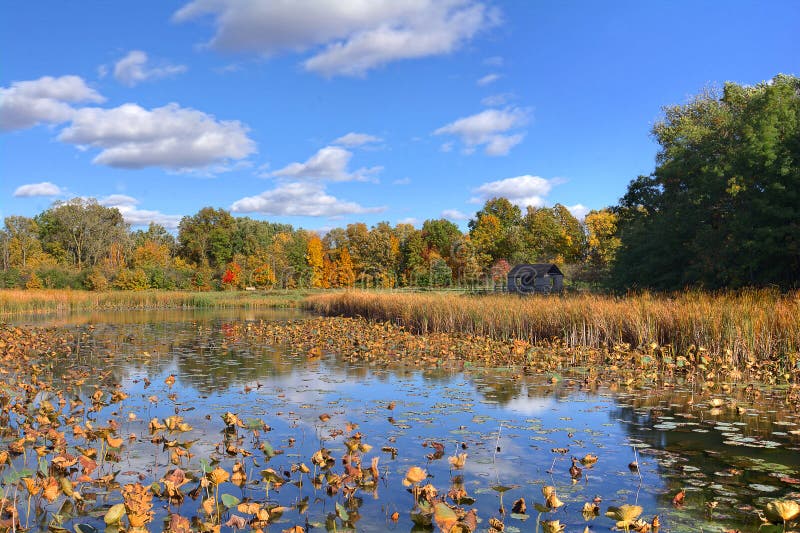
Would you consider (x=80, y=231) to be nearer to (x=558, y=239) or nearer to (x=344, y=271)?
(x=344, y=271)

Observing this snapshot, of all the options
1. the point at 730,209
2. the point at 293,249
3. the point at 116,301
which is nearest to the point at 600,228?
the point at 293,249

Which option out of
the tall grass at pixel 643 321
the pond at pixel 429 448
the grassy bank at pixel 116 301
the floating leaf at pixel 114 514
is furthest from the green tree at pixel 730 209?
the grassy bank at pixel 116 301

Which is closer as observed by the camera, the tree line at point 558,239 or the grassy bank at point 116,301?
the tree line at point 558,239

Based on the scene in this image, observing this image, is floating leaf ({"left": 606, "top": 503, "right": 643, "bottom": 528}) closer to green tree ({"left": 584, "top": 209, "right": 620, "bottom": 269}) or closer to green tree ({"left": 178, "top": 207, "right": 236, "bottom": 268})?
green tree ({"left": 584, "top": 209, "right": 620, "bottom": 269})

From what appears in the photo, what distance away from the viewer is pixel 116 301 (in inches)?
1569

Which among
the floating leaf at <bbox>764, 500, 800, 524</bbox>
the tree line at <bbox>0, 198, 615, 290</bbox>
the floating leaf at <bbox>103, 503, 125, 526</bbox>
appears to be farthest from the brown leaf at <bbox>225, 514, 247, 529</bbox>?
the tree line at <bbox>0, 198, 615, 290</bbox>

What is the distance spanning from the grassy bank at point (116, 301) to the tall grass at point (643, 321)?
24.2m

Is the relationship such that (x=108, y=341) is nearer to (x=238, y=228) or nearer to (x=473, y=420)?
(x=473, y=420)

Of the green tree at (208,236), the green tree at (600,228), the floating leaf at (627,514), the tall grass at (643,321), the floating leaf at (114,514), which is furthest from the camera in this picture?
the green tree at (208,236)

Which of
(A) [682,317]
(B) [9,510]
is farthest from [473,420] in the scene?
(A) [682,317]

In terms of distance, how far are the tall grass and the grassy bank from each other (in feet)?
79.3

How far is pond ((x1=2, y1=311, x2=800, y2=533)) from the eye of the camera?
14.7ft

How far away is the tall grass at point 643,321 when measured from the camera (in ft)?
36.4

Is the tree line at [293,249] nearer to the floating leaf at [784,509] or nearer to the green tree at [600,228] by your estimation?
the green tree at [600,228]
